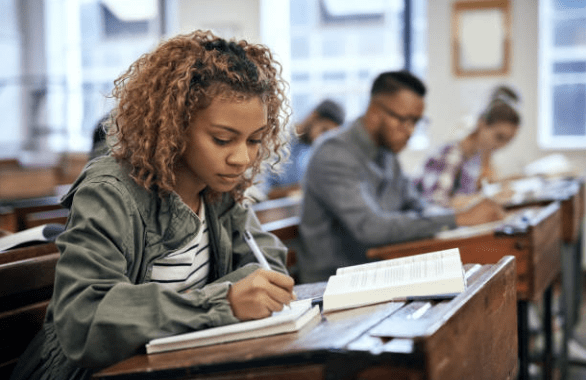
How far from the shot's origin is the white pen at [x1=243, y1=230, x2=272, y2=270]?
4.75ft

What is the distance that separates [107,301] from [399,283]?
0.49 m

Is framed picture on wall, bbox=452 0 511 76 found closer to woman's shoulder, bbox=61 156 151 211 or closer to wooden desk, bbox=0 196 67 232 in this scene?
wooden desk, bbox=0 196 67 232

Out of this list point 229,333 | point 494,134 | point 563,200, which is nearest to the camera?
point 229,333

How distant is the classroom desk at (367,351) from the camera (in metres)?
0.88

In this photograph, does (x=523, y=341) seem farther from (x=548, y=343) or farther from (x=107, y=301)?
(x=107, y=301)

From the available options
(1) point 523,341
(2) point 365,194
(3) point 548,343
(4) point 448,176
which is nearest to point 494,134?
(4) point 448,176

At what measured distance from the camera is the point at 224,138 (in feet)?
4.24

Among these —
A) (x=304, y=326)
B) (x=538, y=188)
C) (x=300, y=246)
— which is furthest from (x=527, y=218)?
(x=304, y=326)

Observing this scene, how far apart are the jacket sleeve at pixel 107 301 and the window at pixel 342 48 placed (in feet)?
19.3

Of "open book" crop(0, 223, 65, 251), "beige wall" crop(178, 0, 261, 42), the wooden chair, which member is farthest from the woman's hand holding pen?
"beige wall" crop(178, 0, 261, 42)

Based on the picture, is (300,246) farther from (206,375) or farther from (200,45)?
(206,375)

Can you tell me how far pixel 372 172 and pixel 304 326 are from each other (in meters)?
1.79

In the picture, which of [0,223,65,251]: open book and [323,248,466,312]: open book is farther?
[0,223,65,251]: open book

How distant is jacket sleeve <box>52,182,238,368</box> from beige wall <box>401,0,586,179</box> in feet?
17.3
